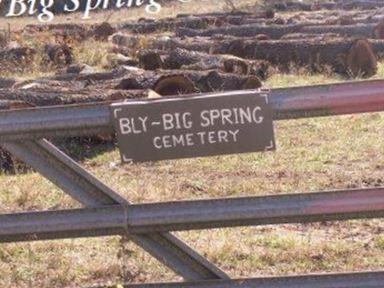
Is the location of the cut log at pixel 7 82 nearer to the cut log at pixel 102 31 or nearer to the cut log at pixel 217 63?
the cut log at pixel 217 63

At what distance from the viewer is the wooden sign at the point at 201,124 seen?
3410mm

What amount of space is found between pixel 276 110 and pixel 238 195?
3243 mm

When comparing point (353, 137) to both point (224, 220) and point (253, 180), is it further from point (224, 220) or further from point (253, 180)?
point (224, 220)

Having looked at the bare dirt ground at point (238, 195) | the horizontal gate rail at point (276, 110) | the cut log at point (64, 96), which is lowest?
the bare dirt ground at point (238, 195)

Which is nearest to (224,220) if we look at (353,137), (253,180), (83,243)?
(83,243)

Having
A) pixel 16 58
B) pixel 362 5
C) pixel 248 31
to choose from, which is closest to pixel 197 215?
pixel 16 58

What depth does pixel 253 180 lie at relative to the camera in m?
7.21

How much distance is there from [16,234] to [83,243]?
161cm

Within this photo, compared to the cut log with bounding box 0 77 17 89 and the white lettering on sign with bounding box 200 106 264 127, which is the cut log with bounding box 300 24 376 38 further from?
the white lettering on sign with bounding box 200 106 264 127

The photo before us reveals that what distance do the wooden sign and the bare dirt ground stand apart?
128 cm

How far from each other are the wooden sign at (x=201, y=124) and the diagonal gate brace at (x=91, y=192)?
12.2 inches

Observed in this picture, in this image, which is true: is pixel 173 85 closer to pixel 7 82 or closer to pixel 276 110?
pixel 7 82

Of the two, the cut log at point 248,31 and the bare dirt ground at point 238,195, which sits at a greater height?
the cut log at point 248,31

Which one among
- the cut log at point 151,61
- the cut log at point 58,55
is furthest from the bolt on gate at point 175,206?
the cut log at point 58,55
